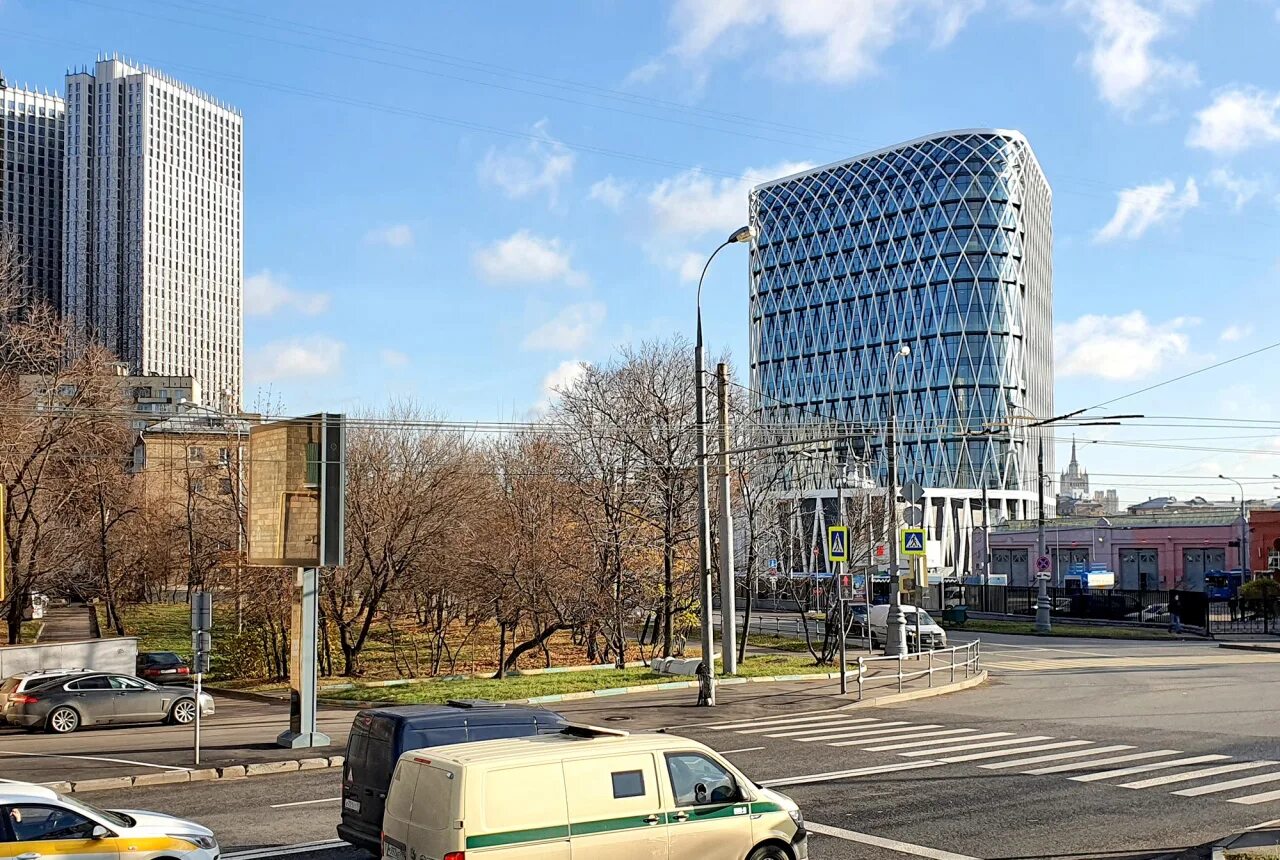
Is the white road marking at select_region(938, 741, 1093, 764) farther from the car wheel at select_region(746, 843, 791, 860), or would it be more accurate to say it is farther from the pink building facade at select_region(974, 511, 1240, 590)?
the pink building facade at select_region(974, 511, 1240, 590)

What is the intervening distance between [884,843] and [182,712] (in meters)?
18.3

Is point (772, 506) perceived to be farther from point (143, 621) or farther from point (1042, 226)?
point (1042, 226)

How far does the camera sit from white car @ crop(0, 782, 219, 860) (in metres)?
10.1

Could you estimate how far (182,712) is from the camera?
26.0 metres

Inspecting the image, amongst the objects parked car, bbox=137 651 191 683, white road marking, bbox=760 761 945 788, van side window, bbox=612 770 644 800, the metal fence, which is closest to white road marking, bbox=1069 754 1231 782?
white road marking, bbox=760 761 945 788

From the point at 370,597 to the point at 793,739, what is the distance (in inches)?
729


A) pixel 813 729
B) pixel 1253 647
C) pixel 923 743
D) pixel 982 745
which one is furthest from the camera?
pixel 1253 647

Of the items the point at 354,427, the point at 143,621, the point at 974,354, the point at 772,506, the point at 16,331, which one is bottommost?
the point at 143,621

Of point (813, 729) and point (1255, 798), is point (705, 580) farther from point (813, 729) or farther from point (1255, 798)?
point (1255, 798)

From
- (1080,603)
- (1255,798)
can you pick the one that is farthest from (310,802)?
(1080,603)

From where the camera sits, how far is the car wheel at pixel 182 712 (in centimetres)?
2581

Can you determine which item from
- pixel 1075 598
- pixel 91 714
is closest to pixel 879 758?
pixel 91 714

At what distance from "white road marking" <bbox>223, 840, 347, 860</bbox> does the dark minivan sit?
64cm

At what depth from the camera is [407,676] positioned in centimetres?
3694
